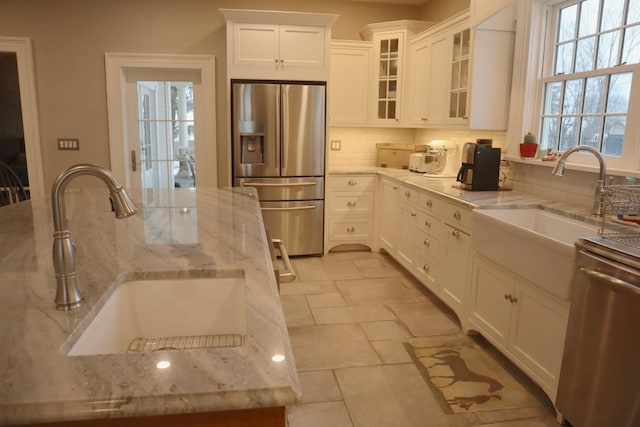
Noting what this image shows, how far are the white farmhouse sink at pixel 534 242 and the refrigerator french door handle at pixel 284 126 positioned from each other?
2250 millimetres

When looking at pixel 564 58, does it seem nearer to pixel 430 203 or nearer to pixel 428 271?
pixel 430 203

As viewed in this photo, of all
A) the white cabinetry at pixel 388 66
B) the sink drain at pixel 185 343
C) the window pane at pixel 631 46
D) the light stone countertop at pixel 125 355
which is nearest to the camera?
the light stone countertop at pixel 125 355

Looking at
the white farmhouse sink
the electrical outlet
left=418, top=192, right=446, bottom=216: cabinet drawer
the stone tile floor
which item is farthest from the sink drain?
the electrical outlet

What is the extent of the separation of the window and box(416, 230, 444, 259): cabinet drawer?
3.47ft

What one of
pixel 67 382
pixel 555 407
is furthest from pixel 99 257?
pixel 555 407

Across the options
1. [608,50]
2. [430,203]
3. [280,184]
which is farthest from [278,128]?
[608,50]

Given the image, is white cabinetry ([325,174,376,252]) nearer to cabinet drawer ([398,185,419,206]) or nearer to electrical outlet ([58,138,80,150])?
cabinet drawer ([398,185,419,206])

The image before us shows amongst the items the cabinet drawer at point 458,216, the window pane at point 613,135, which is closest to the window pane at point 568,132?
the window pane at point 613,135

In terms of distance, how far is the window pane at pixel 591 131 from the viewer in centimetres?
285

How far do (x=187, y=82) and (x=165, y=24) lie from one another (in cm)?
60

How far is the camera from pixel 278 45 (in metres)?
4.41

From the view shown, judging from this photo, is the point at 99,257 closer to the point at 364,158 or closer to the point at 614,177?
the point at 614,177

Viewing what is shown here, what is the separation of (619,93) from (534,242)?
1.19 m

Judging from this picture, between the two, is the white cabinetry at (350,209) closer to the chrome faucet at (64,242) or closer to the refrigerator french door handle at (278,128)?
the refrigerator french door handle at (278,128)
